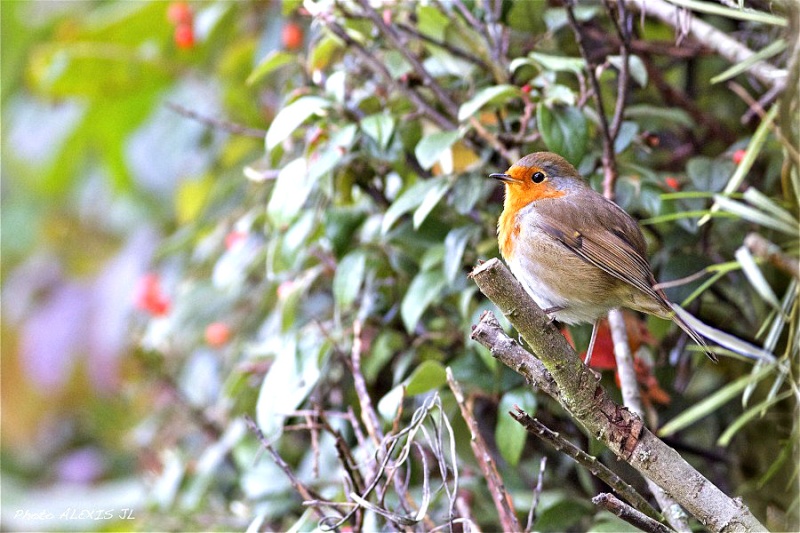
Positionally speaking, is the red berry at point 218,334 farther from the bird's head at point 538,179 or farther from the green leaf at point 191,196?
the bird's head at point 538,179

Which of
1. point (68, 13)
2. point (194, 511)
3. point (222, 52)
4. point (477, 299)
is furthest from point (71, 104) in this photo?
point (477, 299)

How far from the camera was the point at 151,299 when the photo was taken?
3.67 meters

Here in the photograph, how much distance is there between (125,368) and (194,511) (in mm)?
1661

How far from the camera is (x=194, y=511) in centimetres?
300

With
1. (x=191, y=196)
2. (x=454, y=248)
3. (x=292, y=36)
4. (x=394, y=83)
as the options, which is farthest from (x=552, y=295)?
(x=191, y=196)

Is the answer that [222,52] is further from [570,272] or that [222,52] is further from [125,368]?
[570,272]

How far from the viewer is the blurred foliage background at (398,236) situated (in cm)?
221

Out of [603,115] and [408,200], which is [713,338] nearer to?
[603,115]

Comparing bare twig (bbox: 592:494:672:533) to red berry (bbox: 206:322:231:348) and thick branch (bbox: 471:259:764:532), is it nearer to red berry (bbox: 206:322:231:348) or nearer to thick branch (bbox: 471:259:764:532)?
thick branch (bbox: 471:259:764:532)

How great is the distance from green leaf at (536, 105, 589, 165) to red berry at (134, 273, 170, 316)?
2023mm

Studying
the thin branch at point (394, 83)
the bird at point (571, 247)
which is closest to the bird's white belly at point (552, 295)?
the bird at point (571, 247)

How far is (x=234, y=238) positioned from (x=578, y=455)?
1.91 meters

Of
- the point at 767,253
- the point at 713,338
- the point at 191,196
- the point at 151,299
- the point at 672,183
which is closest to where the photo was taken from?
the point at 767,253

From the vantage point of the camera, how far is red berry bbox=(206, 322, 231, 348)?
11.1 feet
